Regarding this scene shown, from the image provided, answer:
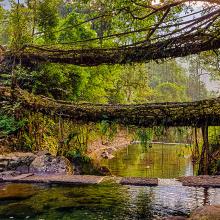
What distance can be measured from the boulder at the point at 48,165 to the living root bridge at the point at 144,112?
6.26 ft

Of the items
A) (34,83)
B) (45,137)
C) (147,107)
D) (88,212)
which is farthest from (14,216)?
(34,83)

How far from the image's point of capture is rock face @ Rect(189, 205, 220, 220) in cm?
521

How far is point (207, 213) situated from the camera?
5.33 m

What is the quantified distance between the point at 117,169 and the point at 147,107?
7.70 metres

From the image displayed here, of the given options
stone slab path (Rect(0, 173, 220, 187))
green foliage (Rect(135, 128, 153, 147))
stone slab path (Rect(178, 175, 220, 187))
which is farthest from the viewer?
green foliage (Rect(135, 128, 153, 147))

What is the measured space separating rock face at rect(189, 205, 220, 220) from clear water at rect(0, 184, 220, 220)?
972 millimetres

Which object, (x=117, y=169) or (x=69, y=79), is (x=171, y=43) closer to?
(x=117, y=169)

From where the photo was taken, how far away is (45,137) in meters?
12.8

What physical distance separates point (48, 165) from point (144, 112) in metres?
3.91

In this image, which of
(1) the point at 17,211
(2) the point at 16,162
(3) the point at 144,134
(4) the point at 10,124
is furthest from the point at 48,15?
(1) the point at 17,211

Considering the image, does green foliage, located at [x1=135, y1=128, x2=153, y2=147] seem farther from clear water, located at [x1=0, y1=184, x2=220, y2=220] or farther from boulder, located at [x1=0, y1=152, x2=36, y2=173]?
boulder, located at [x1=0, y1=152, x2=36, y2=173]

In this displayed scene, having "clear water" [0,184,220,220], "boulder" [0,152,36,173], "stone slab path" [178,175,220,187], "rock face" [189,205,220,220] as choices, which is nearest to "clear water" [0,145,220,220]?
"clear water" [0,184,220,220]

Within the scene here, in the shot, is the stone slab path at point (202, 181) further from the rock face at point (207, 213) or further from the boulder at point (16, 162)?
the boulder at point (16, 162)

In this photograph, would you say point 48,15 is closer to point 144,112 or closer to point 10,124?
point 10,124
